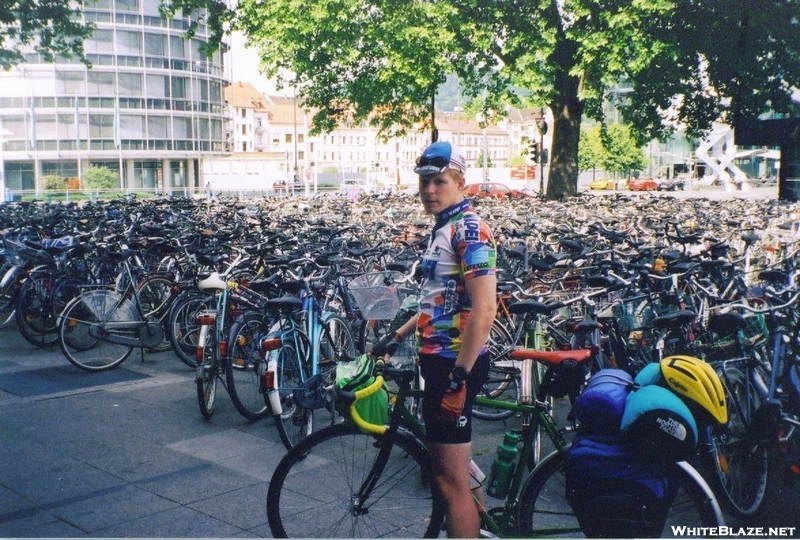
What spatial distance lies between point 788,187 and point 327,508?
2099 centimetres

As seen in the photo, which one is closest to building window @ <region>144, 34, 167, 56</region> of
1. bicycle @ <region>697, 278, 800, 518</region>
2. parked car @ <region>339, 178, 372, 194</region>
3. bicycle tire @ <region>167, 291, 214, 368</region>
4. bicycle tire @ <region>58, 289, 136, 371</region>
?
parked car @ <region>339, 178, 372, 194</region>

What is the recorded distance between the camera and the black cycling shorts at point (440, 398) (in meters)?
3.26

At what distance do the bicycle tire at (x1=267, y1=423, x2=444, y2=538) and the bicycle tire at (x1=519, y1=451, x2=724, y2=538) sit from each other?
0.36m

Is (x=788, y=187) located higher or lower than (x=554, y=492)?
higher

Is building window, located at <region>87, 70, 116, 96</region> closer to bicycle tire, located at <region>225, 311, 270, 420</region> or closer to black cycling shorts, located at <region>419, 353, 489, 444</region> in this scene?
bicycle tire, located at <region>225, 311, 270, 420</region>

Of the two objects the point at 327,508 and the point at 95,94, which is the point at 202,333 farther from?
the point at 95,94

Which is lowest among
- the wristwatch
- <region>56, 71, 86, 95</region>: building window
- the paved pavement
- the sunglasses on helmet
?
the paved pavement

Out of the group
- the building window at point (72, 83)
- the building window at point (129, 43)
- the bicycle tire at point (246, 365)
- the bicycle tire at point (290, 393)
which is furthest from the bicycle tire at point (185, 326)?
the building window at point (72, 83)

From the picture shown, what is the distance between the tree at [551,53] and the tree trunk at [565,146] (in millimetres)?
36


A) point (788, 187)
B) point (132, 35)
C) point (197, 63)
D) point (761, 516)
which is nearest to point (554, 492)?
point (761, 516)

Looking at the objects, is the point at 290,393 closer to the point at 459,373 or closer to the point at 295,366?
the point at 295,366

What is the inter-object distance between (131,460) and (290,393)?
1.04 metres

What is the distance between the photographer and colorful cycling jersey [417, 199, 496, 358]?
10.6 feet

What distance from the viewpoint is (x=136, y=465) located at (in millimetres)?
5121
